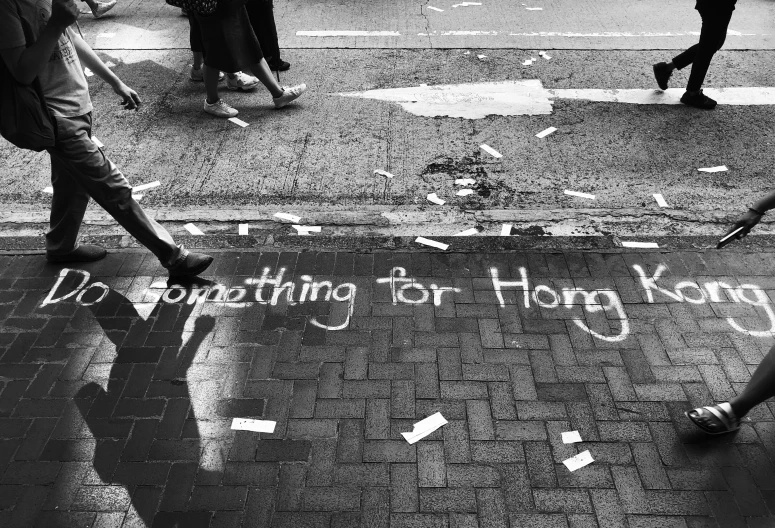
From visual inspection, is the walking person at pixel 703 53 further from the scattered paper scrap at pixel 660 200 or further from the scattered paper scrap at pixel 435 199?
the scattered paper scrap at pixel 435 199

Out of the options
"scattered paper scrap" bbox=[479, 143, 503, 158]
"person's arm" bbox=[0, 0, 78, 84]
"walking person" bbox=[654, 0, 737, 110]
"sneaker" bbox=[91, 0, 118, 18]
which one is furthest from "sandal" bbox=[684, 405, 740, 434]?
"sneaker" bbox=[91, 0, 118, 18]

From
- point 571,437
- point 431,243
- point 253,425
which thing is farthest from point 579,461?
point 431,243

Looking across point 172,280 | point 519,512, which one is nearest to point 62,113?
point 172,280

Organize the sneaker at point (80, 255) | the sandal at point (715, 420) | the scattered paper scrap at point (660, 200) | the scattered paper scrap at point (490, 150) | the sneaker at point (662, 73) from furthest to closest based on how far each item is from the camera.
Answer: the sneaker at point (662, 73) < the scattered paper scrap at point (490, 150) < the scattered paper scrap at point (660, 200) < the sneaker at point (80, 255) < the sandal at point (715, 420)

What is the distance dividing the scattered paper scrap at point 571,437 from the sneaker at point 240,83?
5143 millimetres

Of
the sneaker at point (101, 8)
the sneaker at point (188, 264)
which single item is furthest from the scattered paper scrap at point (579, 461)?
the sneaker at point (101, 8)

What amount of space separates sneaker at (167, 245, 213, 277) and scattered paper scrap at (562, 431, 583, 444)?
98.5 inches

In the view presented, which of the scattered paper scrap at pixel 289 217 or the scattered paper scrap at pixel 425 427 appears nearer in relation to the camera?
the scattered paper scrap at pixel 425 427

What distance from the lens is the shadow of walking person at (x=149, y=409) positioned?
9.78 ft

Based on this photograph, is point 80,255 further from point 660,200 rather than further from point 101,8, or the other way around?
point 101,8

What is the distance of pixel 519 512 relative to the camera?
288 centimetres

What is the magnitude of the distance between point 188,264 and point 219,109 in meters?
2.58

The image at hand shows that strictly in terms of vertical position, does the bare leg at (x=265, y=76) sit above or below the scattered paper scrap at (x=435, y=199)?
above

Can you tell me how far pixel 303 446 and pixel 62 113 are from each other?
7.79ft
